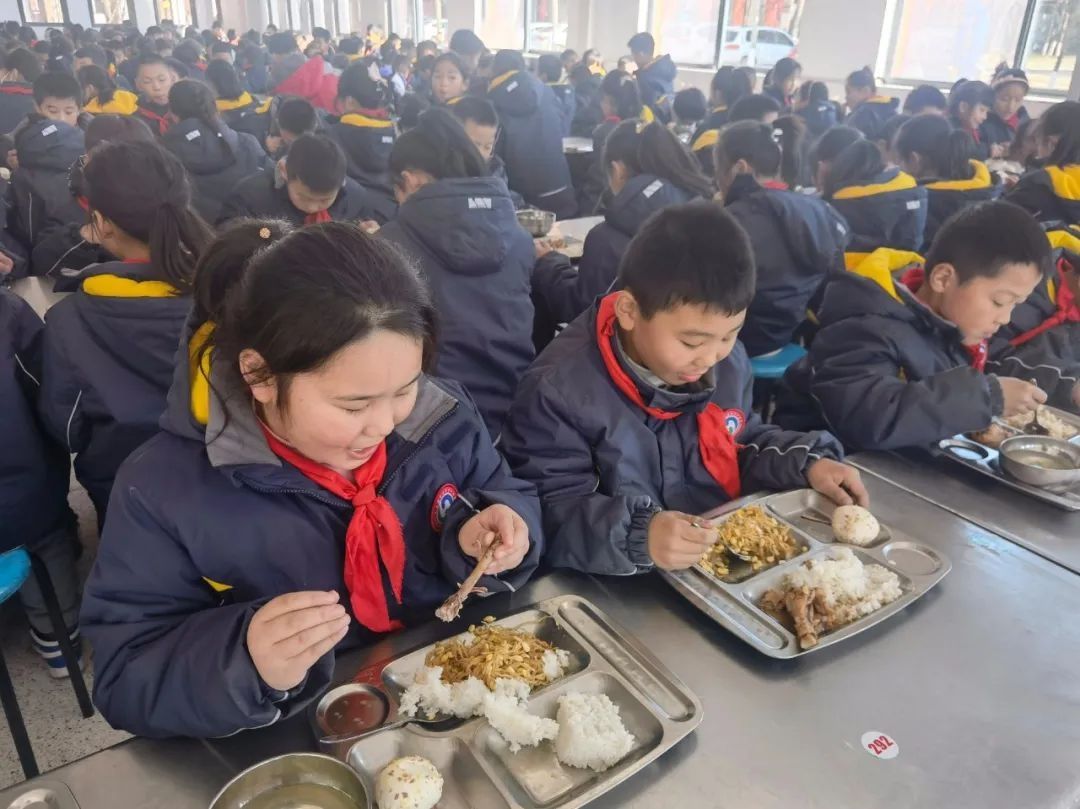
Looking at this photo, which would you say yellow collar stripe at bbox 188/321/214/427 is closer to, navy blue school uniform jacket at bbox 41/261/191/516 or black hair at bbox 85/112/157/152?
navy blue school uniform jacket at bbox 41/261/191/516

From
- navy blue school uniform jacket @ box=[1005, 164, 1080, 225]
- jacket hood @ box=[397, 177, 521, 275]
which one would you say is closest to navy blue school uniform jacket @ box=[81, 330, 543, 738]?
jacket hood @ box=[397, 177, 521, 275]

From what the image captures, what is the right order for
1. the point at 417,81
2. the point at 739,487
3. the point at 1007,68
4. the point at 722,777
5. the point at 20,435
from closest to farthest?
1. the point at 722,777
2. the point at 739,487
3. the point at 20,435
4. the point at 1007,68
5. the point at 417,81

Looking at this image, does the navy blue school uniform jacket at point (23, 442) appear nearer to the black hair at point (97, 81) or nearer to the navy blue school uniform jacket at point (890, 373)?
the navy blue school uniform jacket at point (890, 373)

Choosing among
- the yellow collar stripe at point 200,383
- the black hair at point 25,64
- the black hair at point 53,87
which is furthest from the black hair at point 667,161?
the black hair at point 25,64

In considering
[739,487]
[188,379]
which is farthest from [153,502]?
[739,487]

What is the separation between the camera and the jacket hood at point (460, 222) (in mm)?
2350

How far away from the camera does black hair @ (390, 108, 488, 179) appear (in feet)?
9.06

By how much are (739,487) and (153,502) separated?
112 centimetres

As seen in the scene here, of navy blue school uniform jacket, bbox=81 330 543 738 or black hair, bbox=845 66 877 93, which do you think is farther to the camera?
black hair, bbox=845 66 877 93

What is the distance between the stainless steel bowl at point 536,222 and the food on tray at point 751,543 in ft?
8.15

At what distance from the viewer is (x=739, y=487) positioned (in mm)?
1631

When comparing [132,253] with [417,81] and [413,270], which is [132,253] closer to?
[413,270]

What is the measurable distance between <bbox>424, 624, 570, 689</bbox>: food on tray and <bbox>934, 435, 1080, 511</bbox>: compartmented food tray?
3.54ft

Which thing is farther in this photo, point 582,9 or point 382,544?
point 582,9
